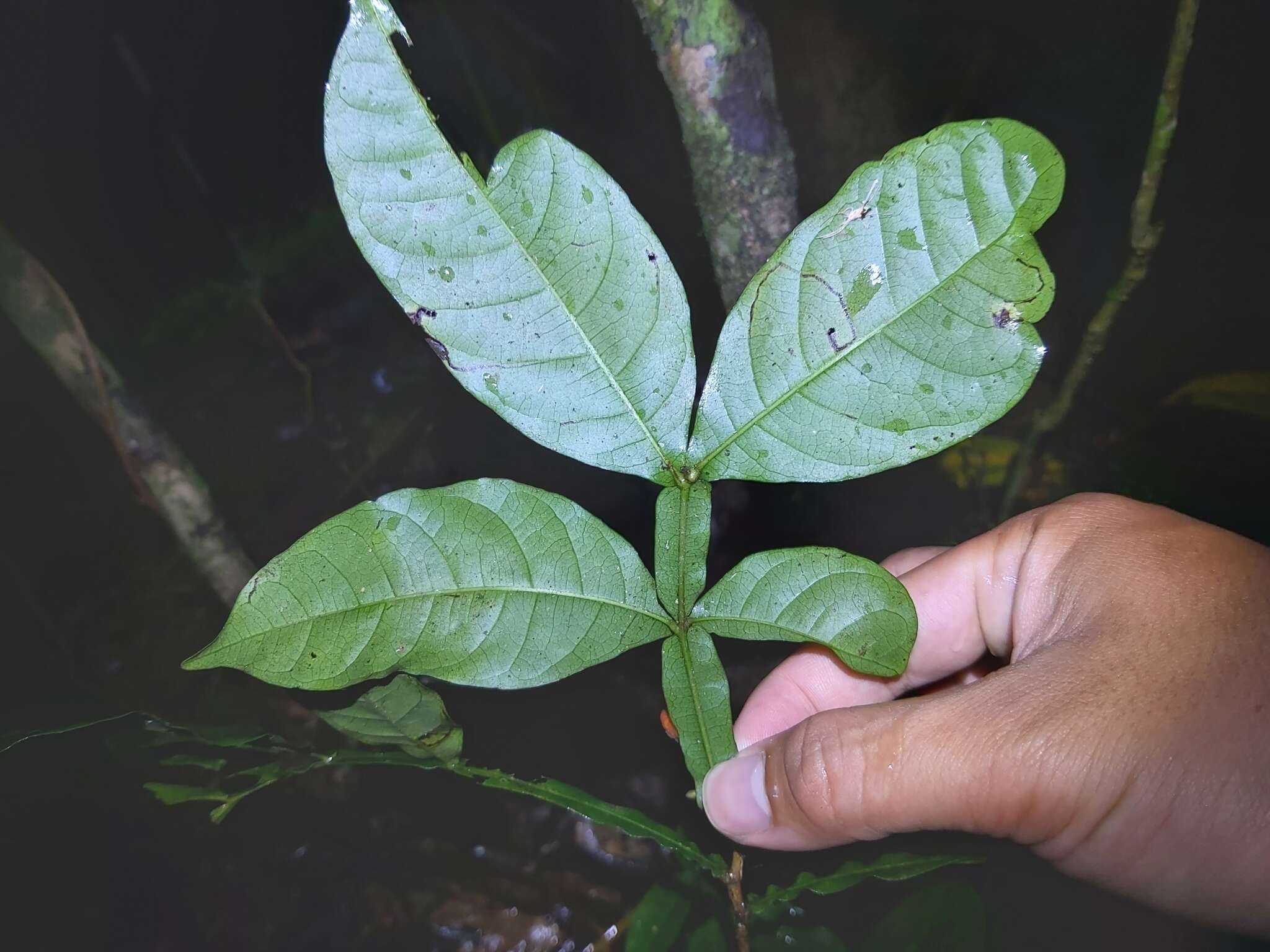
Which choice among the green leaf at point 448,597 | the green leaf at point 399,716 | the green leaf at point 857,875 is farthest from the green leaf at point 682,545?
the green leaf at point 857,875

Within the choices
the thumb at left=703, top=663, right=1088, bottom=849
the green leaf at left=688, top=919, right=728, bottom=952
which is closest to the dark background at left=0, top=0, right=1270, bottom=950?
the green leaf at left=688, top=919, right=728, bottom=952

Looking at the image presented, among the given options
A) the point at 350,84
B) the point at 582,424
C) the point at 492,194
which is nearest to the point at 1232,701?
the point at 582,424

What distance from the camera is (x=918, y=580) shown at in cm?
110

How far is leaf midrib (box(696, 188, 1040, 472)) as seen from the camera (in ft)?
2.13

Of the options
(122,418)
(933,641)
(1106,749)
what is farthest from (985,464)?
(122,418)

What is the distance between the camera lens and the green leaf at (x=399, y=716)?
2.77 feet

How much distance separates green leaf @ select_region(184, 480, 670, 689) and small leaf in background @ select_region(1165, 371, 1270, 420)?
1375 millimetres

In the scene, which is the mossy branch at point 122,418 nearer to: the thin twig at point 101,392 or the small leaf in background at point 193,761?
the thin twig at point 101,392

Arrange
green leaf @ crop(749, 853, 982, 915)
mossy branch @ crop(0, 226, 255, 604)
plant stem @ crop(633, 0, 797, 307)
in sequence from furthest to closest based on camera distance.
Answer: mossy branch @ crop(0, 226, 255, 604) → plant stem @ crop(633, 0, 797, 307) → green leaf @ crop(749, 853, 982, 915)

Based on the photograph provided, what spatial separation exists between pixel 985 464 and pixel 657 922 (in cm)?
122

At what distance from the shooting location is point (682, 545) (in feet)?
2.42

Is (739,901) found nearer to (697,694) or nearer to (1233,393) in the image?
(697,694)

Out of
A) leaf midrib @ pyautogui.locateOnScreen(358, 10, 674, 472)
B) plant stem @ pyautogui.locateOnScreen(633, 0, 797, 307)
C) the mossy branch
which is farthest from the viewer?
Answer: the mossy branch

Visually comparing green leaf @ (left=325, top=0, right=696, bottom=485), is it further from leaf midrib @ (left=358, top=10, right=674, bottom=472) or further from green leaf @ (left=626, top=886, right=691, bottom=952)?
green leaf @ (left=626, top=886, right=691, bottom=952)
